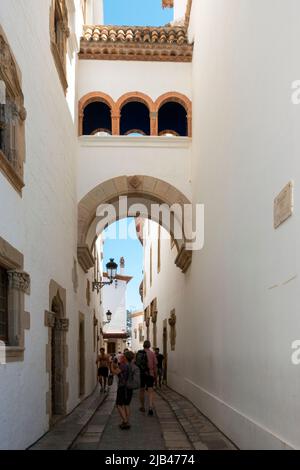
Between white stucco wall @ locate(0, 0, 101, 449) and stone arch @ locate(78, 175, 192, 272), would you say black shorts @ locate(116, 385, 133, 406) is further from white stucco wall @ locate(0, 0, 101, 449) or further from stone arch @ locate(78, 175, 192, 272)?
stone arch @ locate(78, 175, 192, 272)

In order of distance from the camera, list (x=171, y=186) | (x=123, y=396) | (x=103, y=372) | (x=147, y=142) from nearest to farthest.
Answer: (x=123, y=396), (x=171, y=186), (x=147, y=142), (x=103, y=372)

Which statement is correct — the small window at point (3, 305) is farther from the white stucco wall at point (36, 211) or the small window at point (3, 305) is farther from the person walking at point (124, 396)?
the person walking at point (124, 396)

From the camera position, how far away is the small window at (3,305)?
263 inches

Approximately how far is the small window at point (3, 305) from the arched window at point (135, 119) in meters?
9.75

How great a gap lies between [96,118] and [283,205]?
11.0 meters

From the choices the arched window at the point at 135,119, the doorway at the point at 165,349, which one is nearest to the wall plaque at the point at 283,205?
the arched window at the point at 135,119

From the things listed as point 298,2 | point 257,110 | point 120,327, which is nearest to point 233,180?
point 257,110

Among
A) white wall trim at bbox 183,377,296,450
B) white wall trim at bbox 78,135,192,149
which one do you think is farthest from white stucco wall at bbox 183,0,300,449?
white wall trim at bbox 78,135,192,149

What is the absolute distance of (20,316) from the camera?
697 centimetres

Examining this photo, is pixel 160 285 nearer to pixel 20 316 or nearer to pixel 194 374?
pixel 194 374

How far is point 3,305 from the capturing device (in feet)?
22.2

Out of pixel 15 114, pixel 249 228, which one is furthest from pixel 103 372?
pixel 15 114

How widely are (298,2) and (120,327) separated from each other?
41365 mm

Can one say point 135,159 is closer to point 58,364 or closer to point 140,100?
point 140,100
